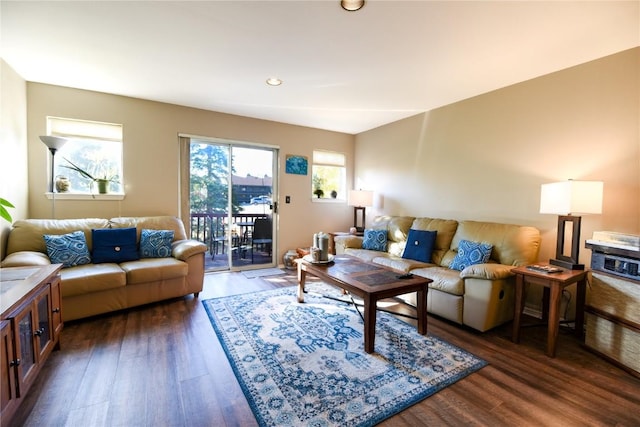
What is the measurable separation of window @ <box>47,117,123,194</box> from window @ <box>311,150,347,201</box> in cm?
293

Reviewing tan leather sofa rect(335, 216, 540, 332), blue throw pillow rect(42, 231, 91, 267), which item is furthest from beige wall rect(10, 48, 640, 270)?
blue throw pillow rect(42, 231, 91, 267)

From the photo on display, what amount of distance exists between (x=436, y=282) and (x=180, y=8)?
3066 millimetres

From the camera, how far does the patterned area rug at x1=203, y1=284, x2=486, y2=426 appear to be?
1.61 metres

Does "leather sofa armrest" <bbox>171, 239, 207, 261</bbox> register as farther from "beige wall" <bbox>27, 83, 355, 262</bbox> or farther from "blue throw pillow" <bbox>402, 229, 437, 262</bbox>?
"blue throw pillow" <bbox>402, 229, 437, 262</bbox>

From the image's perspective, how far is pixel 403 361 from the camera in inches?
81.3

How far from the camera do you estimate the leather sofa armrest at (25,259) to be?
2367 millimetres

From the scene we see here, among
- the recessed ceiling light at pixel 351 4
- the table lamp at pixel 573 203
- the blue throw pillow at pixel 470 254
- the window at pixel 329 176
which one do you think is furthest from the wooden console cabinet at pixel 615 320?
the window at pixel 329 176

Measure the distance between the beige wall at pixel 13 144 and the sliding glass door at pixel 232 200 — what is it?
5.26ft

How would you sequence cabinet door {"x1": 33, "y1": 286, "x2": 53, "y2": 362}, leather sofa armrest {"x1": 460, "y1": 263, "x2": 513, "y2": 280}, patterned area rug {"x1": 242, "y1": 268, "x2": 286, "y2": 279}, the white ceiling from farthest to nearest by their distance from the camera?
patterned area rug {"x1": 242, "y1": 268, "x2": 286, "y2": 279} → leather sofa armrest {"x1": 460, "y1": 263, "x2": 513, "y2": 280} → the white ceiling → cabinet door {"x1": 33, "y1": 286, "x2": 53, "y2": 362}

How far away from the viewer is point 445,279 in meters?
2.73

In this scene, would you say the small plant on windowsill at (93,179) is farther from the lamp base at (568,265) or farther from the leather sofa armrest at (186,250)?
the lamp base at (568,265)

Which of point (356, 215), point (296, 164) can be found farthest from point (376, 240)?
point (296, 164)

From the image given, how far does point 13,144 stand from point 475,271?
4.61 metres

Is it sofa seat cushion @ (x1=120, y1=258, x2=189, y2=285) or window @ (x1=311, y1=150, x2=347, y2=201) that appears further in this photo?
window @ (x1=311, y1=150, x2=347, y2=201)
